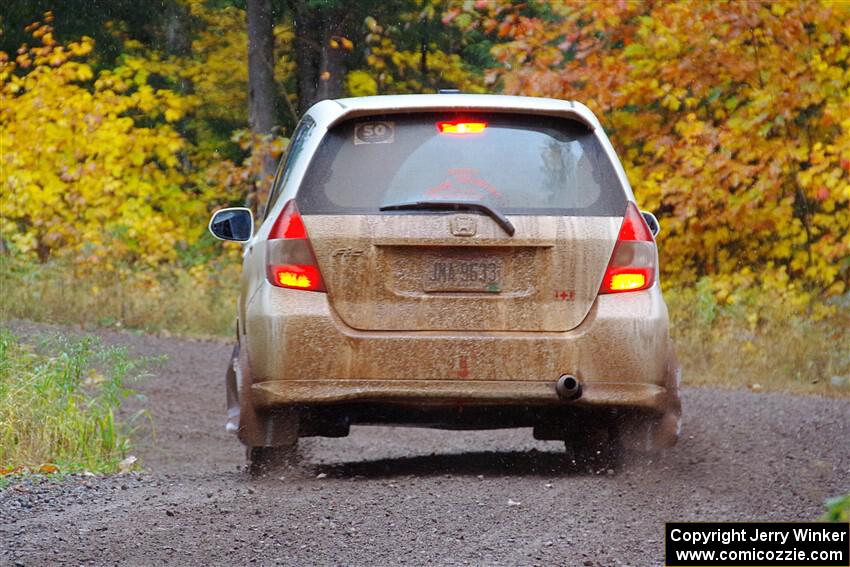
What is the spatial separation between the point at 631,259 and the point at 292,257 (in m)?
1.51

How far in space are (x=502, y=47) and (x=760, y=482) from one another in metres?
11.7

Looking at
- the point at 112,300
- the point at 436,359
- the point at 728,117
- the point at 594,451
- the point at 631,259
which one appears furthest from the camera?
the point at 112,300

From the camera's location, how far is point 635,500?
658 cm

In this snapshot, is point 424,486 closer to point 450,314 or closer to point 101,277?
point 450,314

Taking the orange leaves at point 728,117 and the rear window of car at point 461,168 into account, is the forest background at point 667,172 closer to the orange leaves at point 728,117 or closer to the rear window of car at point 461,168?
the orange leaves at point 728,117

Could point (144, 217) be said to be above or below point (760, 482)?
below

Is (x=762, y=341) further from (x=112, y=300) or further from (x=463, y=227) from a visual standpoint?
(x=463, y=227)

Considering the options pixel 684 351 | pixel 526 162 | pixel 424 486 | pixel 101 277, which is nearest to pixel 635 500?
pixel 424 486

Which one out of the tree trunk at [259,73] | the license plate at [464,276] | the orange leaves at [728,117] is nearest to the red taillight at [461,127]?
the license plate at [464,276]

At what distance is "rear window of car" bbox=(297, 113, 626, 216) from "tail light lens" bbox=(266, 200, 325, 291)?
0.09 m

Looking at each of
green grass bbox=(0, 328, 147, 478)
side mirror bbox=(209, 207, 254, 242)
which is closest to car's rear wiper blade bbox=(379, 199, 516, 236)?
side mirror bbox=(209, 207, 254, 242)

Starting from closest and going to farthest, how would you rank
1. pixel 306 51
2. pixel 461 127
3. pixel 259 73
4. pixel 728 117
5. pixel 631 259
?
1. pixel 631 259
2. pixel 461 127
3. pixel 728 117
4. pixel 259 73
5. pixel 306 51

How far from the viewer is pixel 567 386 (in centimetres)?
671

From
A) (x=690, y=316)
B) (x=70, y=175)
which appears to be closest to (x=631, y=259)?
(x=690, y=316)
